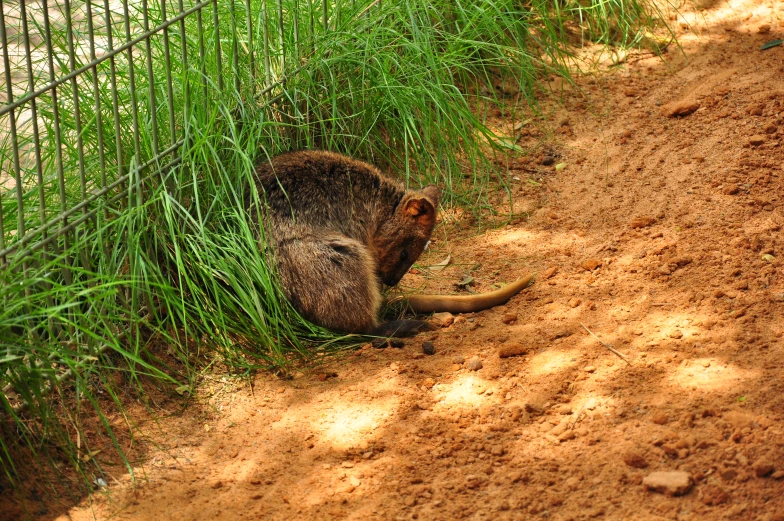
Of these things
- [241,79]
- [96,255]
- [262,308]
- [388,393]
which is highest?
[241,79]

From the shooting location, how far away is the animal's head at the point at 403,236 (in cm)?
566

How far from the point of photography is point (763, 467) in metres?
3.47

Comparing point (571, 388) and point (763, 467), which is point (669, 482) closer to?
point (763, 467)

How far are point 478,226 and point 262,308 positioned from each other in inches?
74.1

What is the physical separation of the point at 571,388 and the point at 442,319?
117cm

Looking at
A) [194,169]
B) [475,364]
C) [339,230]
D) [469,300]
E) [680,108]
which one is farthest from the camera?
[680,108]

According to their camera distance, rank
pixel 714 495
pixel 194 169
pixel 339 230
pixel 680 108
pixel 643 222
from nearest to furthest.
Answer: pixel 714 495, pixel 194 169, pixel 339 230, pixel 643 222, pixel 680 108

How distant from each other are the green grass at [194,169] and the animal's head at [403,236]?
50 cm

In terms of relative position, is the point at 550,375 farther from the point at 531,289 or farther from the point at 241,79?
the point at 241,79

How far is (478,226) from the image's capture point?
6191 mm

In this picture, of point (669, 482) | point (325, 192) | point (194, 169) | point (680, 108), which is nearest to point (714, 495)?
point (669, 482)

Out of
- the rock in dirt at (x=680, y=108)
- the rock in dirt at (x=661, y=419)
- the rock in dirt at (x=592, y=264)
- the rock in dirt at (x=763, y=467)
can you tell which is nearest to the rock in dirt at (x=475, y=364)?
the rock in dirt at (x=661, y=419)

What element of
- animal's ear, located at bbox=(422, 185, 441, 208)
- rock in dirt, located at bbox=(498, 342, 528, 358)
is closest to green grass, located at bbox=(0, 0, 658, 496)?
animal's ear, located at bbox=(422, 185, 441, 208)

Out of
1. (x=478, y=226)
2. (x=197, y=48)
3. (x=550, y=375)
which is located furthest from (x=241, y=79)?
(x=550, y=375)
